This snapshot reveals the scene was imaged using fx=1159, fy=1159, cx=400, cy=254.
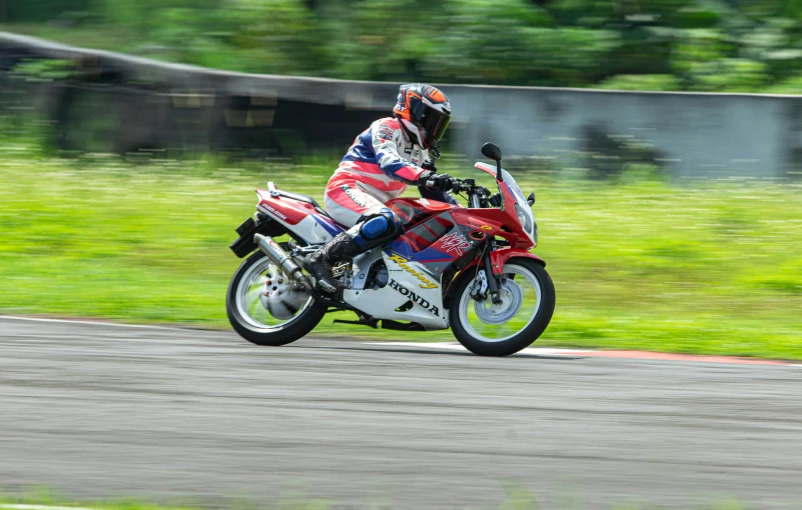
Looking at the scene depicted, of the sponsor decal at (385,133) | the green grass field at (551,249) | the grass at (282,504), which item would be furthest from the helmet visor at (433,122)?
the grass at (282,504)

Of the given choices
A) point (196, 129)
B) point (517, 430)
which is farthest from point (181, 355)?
point (196, 129)

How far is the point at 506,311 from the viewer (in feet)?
25.3

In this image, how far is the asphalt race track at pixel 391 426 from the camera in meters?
4.70

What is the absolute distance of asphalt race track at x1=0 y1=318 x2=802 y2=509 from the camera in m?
4.70

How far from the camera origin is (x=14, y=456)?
5.08 metres

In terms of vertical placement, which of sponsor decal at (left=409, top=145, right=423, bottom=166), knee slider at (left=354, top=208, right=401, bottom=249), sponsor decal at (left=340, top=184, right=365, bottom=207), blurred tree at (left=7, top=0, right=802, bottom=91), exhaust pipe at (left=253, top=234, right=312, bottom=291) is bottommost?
blurred tree at (left=7, top=0, right=802, bottom=91)

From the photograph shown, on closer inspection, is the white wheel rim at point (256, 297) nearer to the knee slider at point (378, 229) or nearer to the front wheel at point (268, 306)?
the front wheel at point (268, 306)

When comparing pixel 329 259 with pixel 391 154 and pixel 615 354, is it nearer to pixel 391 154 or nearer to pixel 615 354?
pixel 391 154

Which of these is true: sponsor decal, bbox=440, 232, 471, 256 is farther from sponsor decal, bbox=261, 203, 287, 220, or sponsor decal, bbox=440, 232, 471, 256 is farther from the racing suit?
sponsor decal, bbox=261, 203, 287, 220

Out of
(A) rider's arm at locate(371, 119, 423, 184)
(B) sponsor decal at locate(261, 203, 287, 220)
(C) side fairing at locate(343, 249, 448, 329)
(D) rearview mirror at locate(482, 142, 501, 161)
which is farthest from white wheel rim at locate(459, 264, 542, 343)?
(B) sponsor decal at locate(261, 203, 287, 220)

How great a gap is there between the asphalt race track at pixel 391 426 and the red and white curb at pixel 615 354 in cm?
25

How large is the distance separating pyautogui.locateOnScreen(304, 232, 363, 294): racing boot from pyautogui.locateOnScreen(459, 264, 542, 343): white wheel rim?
0.86 meters

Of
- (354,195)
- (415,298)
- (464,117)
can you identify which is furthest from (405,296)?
(464,117)

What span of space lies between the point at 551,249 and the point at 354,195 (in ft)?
16.4
